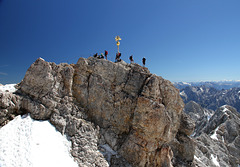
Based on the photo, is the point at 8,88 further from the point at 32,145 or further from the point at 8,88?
the point at 32,145

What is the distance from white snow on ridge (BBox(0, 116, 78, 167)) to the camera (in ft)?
46.5

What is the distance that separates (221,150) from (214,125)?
67.0 ft

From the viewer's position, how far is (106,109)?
24.0 meters

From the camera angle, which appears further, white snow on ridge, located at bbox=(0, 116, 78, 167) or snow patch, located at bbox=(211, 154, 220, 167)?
snow patch, located at bbox=(211, 154, 220, 167)

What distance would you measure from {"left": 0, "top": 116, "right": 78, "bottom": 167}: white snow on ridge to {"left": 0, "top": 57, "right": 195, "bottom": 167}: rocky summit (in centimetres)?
114

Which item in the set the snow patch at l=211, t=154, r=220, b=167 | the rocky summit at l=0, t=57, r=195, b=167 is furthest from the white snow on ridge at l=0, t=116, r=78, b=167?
the snow patch at l=211, t=154, r=220, b=167

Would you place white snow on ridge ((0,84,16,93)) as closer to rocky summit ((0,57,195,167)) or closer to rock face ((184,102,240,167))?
rocky summit ((0,57,195,167))

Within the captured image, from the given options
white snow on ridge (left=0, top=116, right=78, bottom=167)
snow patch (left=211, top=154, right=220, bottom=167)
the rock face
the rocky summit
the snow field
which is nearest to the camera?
white snow on ridge (left=0, top=116, right=78, bottom=167)

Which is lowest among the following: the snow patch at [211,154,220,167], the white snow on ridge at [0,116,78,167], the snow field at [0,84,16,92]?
the snow patch at [211,154,220,167]

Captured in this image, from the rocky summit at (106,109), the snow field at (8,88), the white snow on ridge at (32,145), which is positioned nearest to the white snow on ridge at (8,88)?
the snow field at (8,88)

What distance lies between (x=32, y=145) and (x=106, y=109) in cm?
1218

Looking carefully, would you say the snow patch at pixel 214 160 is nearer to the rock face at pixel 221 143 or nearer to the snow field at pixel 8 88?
the rock face at pixel 221 143

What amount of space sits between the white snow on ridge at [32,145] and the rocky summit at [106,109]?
114cm

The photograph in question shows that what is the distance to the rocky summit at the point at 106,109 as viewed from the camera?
19.7 metres
